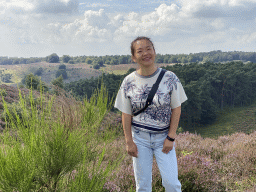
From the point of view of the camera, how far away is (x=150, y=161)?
6.85ft

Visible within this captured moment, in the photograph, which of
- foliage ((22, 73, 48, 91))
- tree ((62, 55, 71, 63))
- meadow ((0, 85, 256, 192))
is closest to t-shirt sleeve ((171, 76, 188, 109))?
meadow ((0, 85, 256, 192))

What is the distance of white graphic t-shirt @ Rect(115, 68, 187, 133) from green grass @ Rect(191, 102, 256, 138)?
133 ft

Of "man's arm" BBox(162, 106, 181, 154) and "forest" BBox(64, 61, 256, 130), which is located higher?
"man's arm" BBox(162, 106, 181, 154)

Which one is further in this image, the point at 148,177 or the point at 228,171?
the point at 228,171

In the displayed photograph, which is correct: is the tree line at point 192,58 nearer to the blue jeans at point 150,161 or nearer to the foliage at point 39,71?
the foliage at point 39,71

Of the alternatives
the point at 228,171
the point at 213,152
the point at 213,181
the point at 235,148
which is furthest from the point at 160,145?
the point at 235,148

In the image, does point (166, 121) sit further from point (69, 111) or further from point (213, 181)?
point (213, 181)

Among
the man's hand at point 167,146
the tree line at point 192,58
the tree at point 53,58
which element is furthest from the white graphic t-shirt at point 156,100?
the tree at point 53,58

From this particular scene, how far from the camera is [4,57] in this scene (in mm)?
172250

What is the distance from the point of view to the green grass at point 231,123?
41438 millimetres

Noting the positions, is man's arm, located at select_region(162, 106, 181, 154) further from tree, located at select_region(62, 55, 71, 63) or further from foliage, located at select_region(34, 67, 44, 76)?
tree, located at select_region(62, 55, 71, 63)

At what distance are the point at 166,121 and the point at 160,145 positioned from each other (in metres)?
0.24

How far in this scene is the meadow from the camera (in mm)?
1637

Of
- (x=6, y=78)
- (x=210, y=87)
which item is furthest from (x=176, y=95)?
(x=6, y=78)
